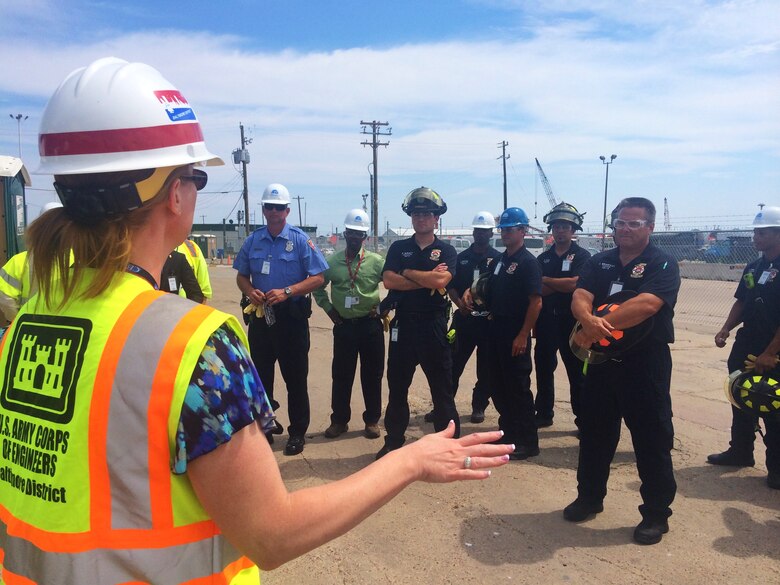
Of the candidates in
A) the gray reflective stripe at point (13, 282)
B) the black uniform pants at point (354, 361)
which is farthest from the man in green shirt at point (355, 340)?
the gray reflective stripe at point (13, 282)

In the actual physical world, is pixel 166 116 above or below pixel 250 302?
above

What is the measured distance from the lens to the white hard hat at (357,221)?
632cm

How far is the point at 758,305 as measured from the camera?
196 inches

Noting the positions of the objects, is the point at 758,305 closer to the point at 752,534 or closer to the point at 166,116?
the point at 752,534

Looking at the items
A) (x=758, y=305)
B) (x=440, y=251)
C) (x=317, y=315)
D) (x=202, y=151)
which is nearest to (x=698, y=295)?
(x=317, y=315)

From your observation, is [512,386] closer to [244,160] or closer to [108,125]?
[108,125]

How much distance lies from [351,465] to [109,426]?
13.7 ft

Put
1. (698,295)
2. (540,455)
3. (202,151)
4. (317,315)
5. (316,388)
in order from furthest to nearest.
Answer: (698,295)
(317,315)
(316,388)
(540,455)
(202,151)

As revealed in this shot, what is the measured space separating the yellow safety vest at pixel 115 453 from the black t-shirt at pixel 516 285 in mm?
4472

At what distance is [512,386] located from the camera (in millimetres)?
5418

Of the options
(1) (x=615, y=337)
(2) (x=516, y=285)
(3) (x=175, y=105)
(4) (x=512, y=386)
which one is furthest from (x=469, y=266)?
(3) (x=175, y=105)

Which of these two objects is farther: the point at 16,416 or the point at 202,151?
the point at 202,151

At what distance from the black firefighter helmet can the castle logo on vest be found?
3306 millimetres

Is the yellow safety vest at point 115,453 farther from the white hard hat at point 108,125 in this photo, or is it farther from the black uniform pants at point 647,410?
the black uniform pants at point 647,410
